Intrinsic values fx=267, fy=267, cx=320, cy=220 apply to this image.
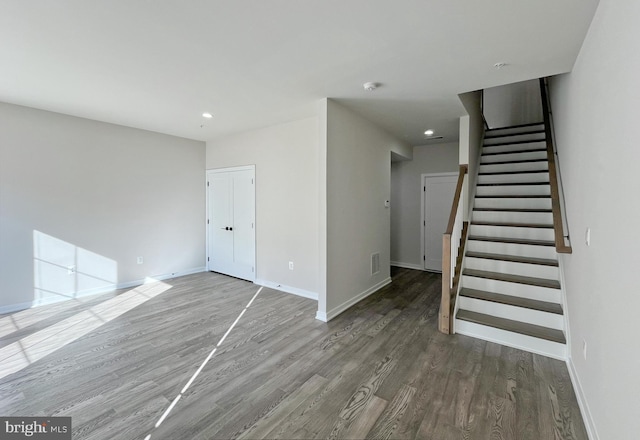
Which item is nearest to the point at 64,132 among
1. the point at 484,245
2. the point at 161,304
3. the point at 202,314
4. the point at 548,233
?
the point at 161,304

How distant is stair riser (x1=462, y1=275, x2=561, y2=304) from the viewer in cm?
283

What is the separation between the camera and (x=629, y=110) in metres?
1.30

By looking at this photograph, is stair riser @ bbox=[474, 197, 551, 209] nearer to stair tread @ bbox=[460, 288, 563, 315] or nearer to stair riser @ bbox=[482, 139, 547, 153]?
stair riser @ bbox=[482, 139, 547, 153]

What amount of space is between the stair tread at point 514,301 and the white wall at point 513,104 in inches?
152

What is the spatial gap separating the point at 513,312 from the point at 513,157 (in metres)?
3.06

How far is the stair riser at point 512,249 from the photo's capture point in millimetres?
3201

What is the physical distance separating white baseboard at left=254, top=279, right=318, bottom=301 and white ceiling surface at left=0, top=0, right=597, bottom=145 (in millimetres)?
2660

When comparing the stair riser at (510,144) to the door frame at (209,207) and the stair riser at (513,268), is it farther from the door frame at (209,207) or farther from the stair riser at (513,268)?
the door frame at (209,207)

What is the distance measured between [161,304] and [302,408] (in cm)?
283

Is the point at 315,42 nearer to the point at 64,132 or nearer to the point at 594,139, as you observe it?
the point at 594,139

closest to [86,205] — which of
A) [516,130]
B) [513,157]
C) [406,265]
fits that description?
[406,265]

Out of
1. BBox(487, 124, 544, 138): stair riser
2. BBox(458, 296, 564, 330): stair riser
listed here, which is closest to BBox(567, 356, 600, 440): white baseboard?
BBox(458, 296, 564, 330): stair riser

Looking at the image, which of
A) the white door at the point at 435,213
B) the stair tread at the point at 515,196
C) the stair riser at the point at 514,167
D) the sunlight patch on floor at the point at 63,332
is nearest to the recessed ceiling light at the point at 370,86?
the stair tread at the point at 515,196

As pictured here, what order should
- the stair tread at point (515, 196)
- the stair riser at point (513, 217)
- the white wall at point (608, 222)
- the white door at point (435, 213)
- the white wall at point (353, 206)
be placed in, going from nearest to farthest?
1. the white wall at point (608, 222)
2. the white wall at point (353, 206)
3. the stair riser at point (513, 217)
4. the stair tread at point (515, 196)
5. the white door at point (435, 213)
